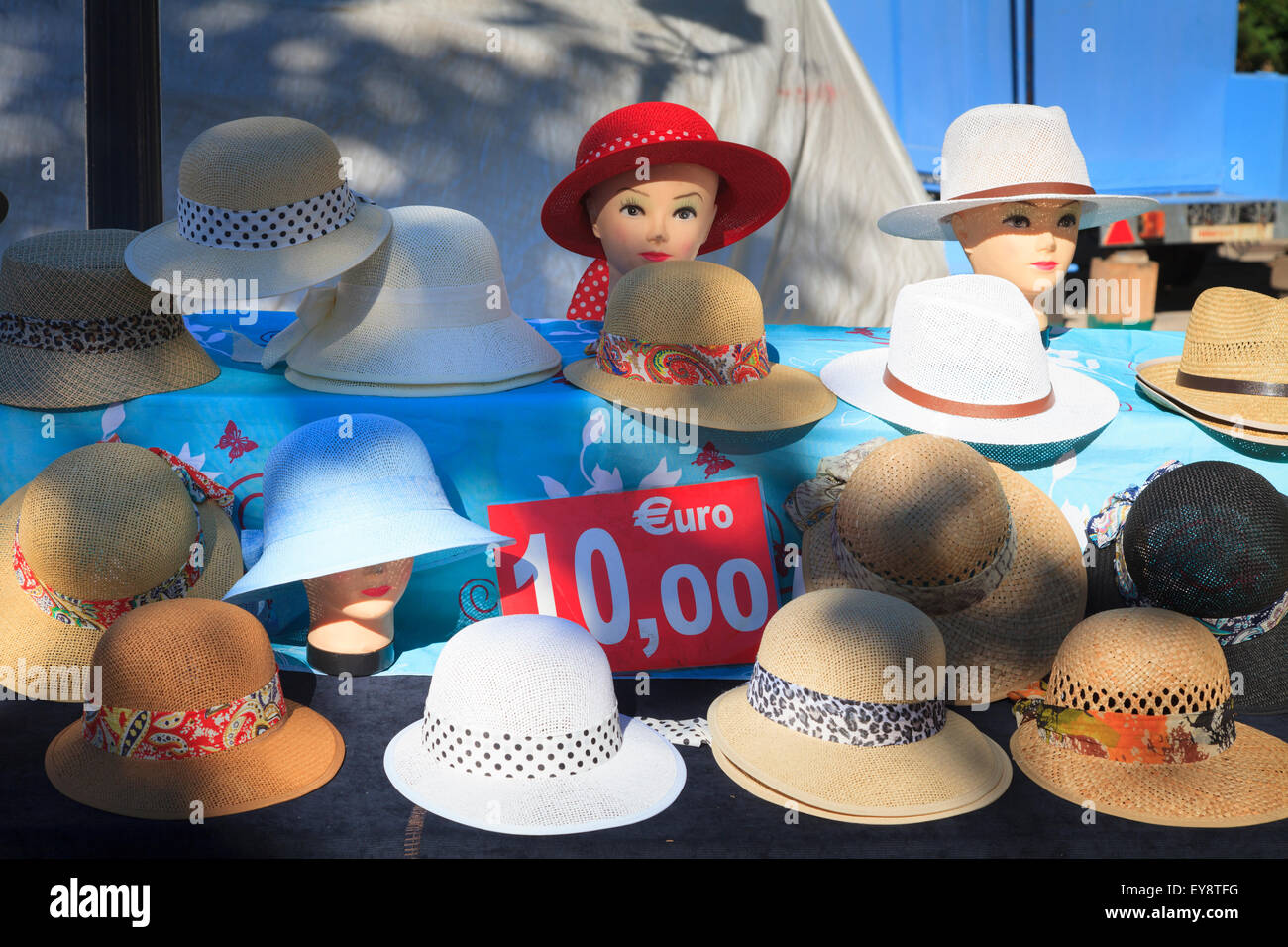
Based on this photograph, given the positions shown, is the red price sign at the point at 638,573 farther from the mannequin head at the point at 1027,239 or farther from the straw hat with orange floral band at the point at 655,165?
the mannequin head at the point at 1027,239

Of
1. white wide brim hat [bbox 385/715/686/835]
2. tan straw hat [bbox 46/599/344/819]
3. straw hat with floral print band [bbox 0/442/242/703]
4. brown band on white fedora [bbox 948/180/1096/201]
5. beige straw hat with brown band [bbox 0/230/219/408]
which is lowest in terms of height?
white wide brim hat [bbox 385/715/686/835]

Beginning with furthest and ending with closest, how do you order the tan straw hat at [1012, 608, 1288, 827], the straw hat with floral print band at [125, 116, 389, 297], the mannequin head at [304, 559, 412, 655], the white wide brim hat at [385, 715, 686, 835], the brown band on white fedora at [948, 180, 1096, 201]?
the brown band on white fedora at [948, 180, 1096, 201]
the straw hat with floral print band at [125, 116, 389, 297]
the mannequin head at [304, 559, 412, 655]
the tan straw hat at [1012, 608, 1288, 827]
the white wide brim hat at [385, 715, 686, 835]

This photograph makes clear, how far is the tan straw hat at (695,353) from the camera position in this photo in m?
2.13

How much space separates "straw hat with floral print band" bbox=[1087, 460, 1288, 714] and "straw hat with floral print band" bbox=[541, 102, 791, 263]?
119 cm

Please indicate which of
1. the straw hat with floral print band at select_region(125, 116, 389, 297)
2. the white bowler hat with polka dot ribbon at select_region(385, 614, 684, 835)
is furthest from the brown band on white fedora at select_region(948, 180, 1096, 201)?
the white bowler hat with polka dot ribbon at select_region(385, 614, 684, 835)

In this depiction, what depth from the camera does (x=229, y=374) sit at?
2369 mm

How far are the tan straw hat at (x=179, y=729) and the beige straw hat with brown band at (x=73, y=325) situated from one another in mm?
720

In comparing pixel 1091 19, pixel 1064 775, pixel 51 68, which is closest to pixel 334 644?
pixel 1064 775

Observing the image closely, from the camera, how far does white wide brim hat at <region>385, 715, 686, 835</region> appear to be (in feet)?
5.09

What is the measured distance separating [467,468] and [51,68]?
261 centimetres

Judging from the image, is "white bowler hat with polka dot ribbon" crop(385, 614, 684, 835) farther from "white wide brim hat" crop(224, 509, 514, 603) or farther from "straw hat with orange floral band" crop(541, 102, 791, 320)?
"straw hat with orange floral band" crop(541, 102, 791, 320)

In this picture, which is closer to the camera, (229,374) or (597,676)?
(597,676)

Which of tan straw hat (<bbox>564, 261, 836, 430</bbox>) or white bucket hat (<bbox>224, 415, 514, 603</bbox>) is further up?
tan straw hat (<bbox>564, 261, 836, 430</bbox>)

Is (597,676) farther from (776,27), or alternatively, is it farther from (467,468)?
(776,27)
